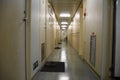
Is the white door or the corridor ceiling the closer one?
the white door

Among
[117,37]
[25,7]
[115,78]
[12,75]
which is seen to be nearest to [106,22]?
[117,37]

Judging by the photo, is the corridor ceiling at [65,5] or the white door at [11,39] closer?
the white door at [11,39]

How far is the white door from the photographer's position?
2754 mm

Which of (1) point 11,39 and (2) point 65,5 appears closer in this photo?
(1) point 11,39

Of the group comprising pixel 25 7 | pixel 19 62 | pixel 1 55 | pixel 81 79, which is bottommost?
pixel 81 79

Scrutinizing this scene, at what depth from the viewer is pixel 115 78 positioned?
12.5ft

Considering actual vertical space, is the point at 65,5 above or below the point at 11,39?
above

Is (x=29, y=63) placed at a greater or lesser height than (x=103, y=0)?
lesser

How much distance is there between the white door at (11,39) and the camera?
9.04 ft

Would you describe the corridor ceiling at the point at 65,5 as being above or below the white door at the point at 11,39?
above

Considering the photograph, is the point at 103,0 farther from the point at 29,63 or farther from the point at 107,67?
the point at 29,63

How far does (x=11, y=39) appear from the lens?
9.50ft

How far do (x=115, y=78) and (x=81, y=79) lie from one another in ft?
2.82

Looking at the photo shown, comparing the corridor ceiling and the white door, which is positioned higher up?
the corridor ceiling
